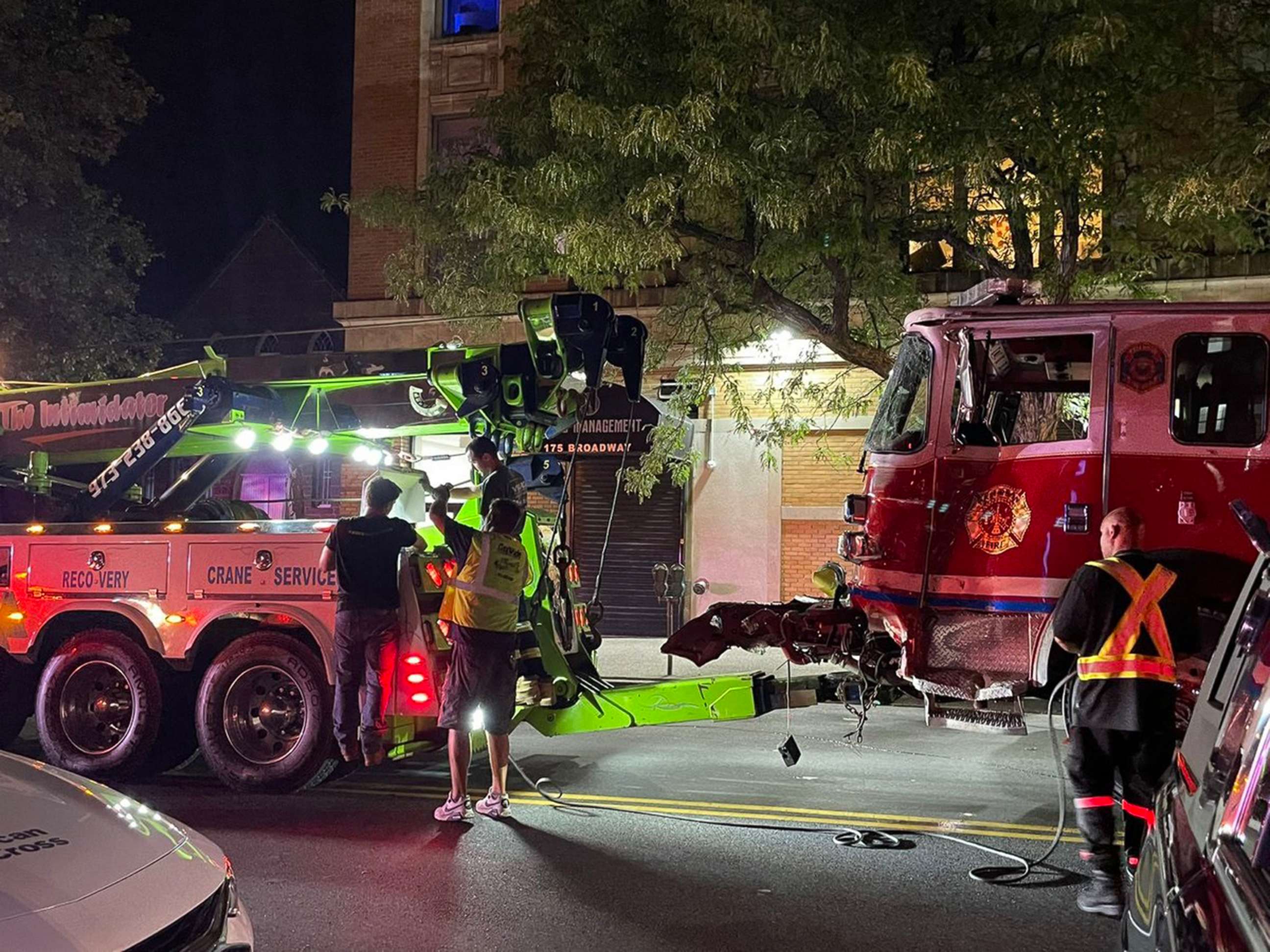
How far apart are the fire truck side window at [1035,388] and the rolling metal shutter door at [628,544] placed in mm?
10694

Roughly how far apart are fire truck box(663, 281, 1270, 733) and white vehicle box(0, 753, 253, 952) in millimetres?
4036

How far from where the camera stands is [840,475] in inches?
667

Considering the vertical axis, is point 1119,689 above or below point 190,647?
above

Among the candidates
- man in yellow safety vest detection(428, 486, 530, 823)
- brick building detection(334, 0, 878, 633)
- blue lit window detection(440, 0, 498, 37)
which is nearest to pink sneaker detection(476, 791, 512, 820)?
man in yellow safety vest detection(428, 486, 530, 823)

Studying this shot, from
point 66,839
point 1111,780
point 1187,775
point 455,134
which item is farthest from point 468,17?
point 1187,775

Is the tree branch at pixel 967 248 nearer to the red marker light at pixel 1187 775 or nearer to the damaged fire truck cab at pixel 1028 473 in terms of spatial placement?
the damaged fire truck cab at pixel 1028 473

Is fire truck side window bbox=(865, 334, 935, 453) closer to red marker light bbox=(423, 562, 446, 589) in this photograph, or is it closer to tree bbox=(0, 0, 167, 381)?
red marker light bbox=(423, 562, 446, 589)

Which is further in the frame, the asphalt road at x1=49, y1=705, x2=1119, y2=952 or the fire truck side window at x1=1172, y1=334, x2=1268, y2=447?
the fire truck side window at x1=1172, y1=334, x2=1268, y2=447

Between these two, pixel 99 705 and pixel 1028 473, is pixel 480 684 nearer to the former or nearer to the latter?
pixel 99 705

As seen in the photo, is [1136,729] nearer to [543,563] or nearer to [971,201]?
[543,563]

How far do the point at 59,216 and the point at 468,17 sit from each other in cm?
720

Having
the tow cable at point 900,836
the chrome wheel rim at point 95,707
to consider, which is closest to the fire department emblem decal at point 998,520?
the tow cable at point 900,836

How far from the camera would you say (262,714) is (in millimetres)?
7559

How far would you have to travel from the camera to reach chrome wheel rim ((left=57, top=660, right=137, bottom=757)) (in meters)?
7.95
